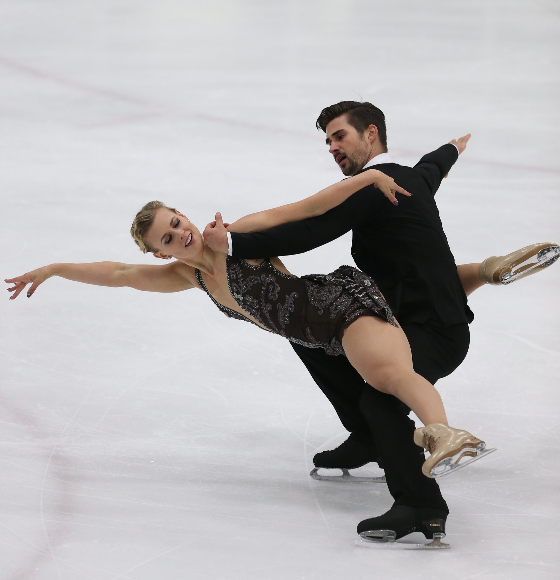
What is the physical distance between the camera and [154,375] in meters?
3.83

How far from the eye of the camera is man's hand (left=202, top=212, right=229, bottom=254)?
2.69 meters

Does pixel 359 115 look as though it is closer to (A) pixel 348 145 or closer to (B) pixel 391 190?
(A) pixel 348 145

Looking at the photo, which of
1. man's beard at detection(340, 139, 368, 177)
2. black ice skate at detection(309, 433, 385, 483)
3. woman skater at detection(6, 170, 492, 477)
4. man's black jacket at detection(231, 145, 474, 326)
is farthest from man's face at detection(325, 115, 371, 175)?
black ice skate at detection(309, 433, 385, 483)

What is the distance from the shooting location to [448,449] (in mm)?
2219

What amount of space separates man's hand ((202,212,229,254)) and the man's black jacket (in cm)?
3

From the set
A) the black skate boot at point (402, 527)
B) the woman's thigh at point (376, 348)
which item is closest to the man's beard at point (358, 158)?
the woman's thigh at point (376, 348)

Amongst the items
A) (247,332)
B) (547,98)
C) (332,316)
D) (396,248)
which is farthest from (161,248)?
(547,98)

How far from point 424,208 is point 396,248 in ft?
0.61

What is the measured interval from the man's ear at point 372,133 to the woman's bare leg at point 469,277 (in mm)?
577

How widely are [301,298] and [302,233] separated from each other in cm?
22

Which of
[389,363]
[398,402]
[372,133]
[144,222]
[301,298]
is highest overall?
[372,133]

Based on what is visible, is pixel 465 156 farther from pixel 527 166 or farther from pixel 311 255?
pixel 311 255

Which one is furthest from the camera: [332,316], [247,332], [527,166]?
[527,166]

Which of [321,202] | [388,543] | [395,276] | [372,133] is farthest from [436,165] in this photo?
[388,543]
